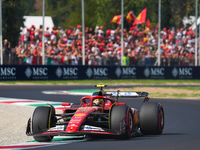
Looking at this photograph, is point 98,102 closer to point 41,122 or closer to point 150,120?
point 150,120

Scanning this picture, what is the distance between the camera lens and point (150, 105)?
35.4 ft

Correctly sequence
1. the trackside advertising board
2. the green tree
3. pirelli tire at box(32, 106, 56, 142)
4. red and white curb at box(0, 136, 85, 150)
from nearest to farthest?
1. red and white curb at box(0, 136, 85, 150)
2. pirelli tire at box(32, 106, 56, 142)
3. the trackside advertising board
4. the green tree

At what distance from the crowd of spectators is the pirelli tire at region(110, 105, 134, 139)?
26809mm

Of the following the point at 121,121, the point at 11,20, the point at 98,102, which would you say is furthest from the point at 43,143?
the point at 11,20

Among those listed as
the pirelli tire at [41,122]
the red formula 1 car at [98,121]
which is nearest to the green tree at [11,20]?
the red formula 1 car at [98,121]

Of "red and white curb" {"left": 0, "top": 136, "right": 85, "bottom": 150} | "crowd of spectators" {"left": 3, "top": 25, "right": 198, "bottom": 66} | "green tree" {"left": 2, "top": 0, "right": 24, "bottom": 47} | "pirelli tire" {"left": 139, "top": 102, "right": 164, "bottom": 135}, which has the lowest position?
"red and white curb" {"left": 0, "top": 136, "right": 85, "bottom": 150}

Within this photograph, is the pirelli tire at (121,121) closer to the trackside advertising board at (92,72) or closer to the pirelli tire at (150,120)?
the pirelli tire at (150,120)

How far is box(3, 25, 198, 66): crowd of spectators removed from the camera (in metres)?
36.8

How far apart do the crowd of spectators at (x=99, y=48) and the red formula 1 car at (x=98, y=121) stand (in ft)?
85.3

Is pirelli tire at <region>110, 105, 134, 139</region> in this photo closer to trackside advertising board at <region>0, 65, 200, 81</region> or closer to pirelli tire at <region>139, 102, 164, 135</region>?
pirelli tire at <region>139, 102, 164, 135</region>

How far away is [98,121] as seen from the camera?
32.7ft

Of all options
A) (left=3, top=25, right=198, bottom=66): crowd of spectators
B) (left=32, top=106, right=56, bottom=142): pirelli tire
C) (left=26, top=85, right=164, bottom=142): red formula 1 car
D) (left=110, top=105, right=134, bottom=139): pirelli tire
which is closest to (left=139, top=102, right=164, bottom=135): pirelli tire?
(left=26, top=85, right=164, bottom=142): red formula 1 car

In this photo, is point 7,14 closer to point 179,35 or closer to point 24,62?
point 24,62

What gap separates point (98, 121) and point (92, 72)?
24762 millimetres
